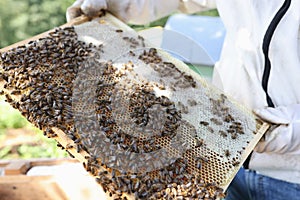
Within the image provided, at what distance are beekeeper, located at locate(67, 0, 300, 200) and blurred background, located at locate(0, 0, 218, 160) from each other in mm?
1696

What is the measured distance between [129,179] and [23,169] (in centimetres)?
120

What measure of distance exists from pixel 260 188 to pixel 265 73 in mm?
697

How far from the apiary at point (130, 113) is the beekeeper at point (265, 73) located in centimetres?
14

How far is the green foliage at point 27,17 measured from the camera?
5.11m

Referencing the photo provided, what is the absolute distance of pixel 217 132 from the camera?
6.98ft

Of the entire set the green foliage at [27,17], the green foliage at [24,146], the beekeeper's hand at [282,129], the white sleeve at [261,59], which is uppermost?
the white sleeve at [261,59]

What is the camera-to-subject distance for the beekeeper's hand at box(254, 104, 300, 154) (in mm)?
2129

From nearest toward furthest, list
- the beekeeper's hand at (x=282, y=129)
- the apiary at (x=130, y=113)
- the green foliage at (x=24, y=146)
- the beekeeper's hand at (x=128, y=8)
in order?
the apiary at (x=130, y=113), the beekeeper's hand at (x=282, y=129), the beekeeper's hand at (x=128, y=8), the green foliage at (x=24, y=146)

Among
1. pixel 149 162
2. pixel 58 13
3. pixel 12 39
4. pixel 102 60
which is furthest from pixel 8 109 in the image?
pixel 149 162

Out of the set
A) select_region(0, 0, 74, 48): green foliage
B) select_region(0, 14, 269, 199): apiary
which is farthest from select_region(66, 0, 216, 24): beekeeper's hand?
select_region(0, 0, 74, 48): green foliage

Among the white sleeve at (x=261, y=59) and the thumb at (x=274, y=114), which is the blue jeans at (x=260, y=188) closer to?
the white sleeve at (x=261, y=59)

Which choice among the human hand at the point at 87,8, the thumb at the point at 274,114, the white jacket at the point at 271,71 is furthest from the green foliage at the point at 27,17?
the thumb at the point at 274,114

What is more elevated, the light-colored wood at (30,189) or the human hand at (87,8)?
the human hand at (87,8)

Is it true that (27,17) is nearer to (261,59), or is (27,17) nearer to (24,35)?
(24,35)
